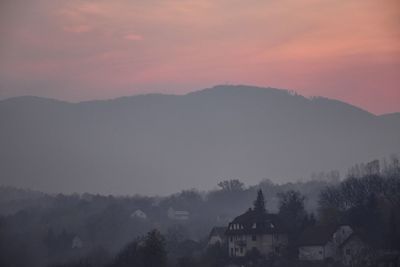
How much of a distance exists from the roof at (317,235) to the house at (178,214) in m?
49.3

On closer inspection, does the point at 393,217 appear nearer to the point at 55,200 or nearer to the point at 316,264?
the point at 316,264

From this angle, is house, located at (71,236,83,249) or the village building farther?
the village building

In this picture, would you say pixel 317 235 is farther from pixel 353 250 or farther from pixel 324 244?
pixel 353 250

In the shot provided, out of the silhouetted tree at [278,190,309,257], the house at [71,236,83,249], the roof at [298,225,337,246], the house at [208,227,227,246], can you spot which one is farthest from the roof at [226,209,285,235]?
the house at [71,236,83,249]

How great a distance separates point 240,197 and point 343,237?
63144 millimetres

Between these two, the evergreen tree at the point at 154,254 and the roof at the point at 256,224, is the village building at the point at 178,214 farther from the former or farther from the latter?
the evergreen tree at the point at 154,254

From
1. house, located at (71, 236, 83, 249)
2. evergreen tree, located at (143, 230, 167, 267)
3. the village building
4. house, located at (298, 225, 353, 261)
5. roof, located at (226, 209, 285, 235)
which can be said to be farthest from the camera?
the village building

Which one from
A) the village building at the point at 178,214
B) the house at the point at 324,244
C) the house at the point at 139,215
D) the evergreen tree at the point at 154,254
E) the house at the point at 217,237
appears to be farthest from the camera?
the village building at the point at 178,214

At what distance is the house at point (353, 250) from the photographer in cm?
4475

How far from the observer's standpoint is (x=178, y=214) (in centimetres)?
10444

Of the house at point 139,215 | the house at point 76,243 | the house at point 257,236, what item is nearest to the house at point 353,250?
the house at point 257,236

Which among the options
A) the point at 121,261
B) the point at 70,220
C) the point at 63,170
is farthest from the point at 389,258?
the point at 63,170

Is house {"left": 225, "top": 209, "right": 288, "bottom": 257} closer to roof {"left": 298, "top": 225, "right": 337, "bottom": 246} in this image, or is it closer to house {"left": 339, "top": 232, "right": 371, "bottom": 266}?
roof {"left": 298, "top": 225, "right": 337, "bottom": 246}

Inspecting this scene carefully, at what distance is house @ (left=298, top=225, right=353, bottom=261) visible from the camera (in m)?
47.7
